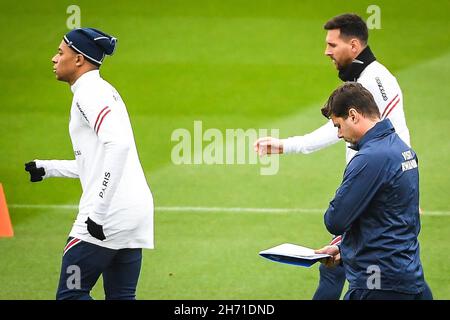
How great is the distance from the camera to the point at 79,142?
21.5ft

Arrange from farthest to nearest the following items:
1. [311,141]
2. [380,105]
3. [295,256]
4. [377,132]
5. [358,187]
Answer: [311,141], [380,105], [295,256], [377,132], [358,187]

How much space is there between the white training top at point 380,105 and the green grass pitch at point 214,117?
61.7 inches

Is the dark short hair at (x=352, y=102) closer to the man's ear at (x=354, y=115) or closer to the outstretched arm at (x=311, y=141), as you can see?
the man's ear at (x=354, y=115)

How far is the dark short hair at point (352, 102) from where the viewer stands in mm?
5746

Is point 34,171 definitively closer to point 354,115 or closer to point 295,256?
point 295,256

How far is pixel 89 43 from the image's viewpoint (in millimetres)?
6711

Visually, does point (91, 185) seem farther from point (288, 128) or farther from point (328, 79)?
point (328, 79)

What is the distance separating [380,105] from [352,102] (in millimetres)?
1618

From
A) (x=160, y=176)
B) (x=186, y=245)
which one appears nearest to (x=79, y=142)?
(x=186, y=245)

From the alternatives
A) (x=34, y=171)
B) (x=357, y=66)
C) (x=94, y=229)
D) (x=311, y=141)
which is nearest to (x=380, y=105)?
(x=357, y=66)

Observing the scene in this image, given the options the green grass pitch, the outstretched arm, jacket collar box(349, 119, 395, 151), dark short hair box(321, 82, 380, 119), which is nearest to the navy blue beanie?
the outstretched arm

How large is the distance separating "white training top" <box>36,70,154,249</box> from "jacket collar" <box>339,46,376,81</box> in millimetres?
1823

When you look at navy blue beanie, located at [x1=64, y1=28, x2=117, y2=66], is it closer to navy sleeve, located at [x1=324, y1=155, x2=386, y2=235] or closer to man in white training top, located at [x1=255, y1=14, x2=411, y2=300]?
man in white training top, located at [x1=255, y1=14, x2=411, y2=300]

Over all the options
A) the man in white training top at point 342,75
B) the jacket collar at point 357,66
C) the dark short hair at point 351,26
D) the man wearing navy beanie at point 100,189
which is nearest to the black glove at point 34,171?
the man wearing navy beanie at point 100,189
